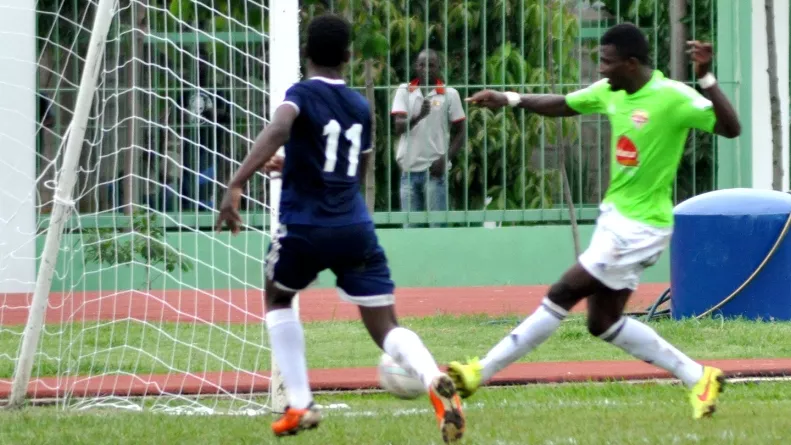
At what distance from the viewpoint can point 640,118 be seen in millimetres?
6508

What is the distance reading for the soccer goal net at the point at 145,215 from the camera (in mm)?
7848

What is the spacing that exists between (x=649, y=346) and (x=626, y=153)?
94 centimetres

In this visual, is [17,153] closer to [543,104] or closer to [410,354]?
[543,104]

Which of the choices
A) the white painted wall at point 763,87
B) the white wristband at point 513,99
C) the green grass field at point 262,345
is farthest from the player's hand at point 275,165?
the white painted wall at point 763,87

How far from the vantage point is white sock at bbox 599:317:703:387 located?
21.9ft

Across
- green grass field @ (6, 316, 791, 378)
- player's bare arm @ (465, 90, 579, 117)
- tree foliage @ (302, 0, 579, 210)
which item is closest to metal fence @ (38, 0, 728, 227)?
tree foliage @ (302, 0, 579, 210)

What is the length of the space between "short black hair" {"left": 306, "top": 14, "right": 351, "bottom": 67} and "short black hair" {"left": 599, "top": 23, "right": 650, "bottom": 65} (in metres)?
1.34

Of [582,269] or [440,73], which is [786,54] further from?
[582,269]

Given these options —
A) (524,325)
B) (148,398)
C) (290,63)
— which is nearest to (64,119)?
(148,398)

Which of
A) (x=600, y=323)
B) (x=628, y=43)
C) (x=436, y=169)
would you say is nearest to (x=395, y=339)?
(x=600, y=323)

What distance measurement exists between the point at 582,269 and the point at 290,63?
1889 mm

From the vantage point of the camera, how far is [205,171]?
31.5 feet

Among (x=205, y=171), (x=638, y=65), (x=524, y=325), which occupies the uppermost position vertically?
(x=638, y=65)

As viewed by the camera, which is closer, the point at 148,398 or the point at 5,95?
the point at 148,398
